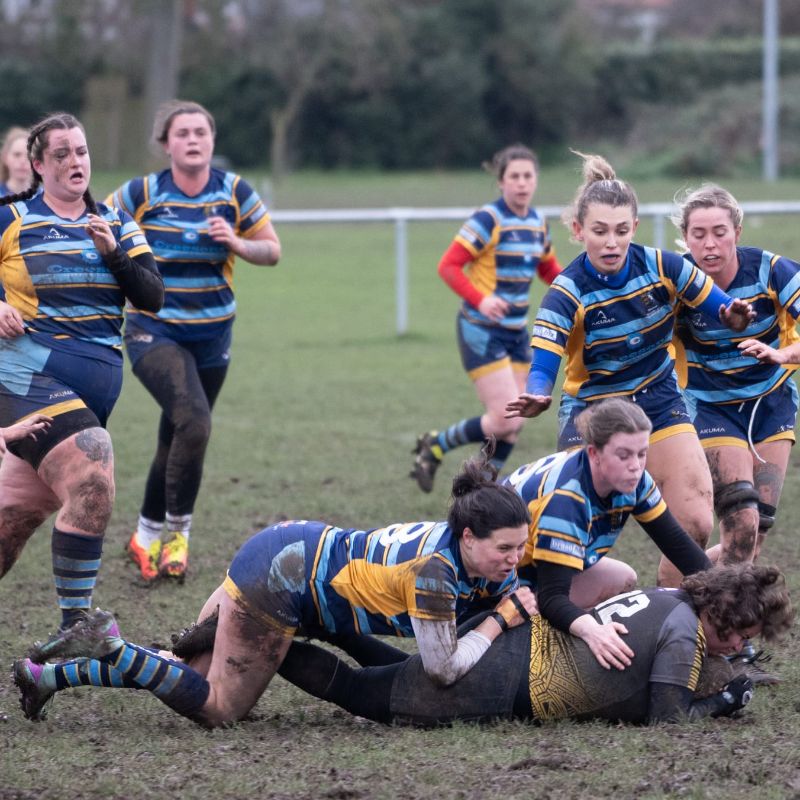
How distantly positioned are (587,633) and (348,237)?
22110mm

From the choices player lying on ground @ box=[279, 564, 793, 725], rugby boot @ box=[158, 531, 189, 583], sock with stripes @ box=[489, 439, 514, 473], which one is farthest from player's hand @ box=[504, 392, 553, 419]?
sock with stripes @ box=[489, 439, 514, 473]

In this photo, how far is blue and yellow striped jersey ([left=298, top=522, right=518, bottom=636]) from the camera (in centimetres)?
447

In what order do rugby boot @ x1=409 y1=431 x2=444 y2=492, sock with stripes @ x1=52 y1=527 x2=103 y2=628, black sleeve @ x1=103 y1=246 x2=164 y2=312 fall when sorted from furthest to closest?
rugby boot @ x1=409 y1=431 x2=444 y2=492 < black sleeve @ x1=103 y1=246 x2=164 y2=312 < sock with stripes @ x1=52 y1=527 x2=103 y2=628

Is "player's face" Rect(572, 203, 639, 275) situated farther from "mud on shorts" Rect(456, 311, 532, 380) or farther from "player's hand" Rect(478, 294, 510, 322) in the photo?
"mud on shorts" Rect(456, 311, 532, 380)

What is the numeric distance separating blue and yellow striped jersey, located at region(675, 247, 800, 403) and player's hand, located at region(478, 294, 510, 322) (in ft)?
7.48

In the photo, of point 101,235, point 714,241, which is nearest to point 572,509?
point 714,241

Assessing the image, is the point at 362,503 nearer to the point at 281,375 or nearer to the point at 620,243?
the point at 620,243

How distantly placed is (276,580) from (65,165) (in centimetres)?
181

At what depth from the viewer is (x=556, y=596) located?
4730 mm

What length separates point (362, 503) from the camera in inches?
330

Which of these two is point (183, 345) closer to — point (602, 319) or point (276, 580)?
point (602, 319)

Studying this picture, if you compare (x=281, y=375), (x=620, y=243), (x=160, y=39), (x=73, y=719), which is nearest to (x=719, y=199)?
(x=620, y=243)

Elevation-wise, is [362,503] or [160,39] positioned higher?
[160,39]

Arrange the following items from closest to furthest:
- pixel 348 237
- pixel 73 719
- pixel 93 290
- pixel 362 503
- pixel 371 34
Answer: pixel 73 719, pixel 93 290, pixel 362 503, pixel 348 237, pixel 371 34
